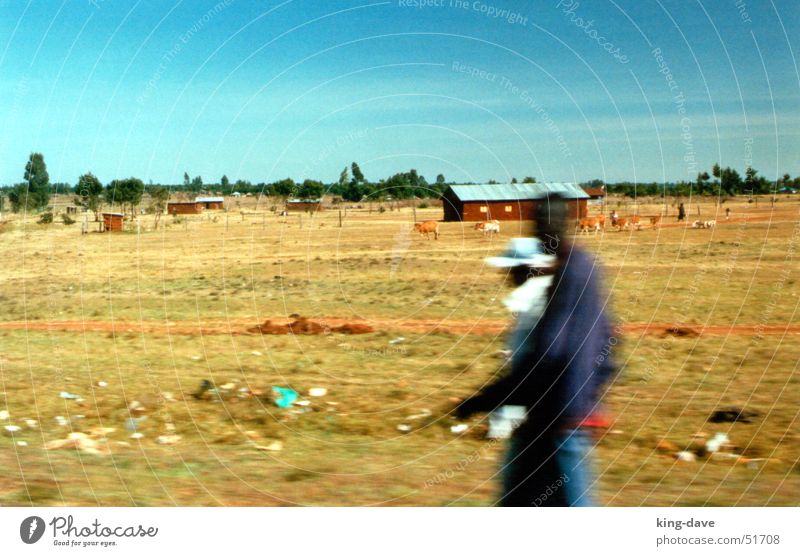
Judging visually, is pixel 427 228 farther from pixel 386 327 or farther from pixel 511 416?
pixel 511 416

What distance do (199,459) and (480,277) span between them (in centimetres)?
1804

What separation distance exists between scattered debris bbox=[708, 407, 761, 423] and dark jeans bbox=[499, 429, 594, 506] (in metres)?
4.32

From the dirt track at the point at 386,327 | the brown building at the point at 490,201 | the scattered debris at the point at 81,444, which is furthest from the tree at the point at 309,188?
the scattered debris at the point at 81,444

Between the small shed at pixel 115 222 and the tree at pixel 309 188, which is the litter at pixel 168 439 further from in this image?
the small shed at pixel 115 222

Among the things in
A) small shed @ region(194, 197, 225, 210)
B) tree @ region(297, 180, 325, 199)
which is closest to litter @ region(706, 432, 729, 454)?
tree @ region(297, 180, 325, 199)

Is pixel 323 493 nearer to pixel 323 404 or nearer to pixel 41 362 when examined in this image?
pixel 323 404

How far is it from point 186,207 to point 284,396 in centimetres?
4819

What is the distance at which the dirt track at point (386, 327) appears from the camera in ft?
48.0

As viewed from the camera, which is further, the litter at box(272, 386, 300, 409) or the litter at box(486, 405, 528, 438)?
the litter at box(272, 386, 300, 409)

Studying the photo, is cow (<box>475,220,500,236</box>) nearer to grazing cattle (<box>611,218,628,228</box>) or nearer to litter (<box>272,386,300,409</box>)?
grazing cattle (<box>611,218,628,228</box>)

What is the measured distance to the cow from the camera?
3081cm

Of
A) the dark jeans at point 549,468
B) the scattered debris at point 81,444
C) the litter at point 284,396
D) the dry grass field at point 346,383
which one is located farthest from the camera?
the litter at point 284,396

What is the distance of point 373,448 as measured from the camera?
776 centimetres
